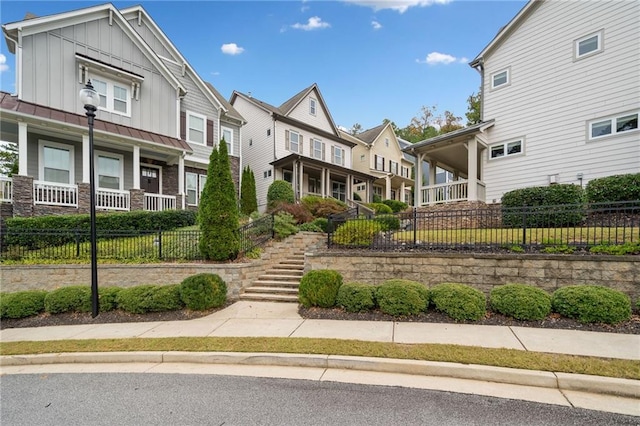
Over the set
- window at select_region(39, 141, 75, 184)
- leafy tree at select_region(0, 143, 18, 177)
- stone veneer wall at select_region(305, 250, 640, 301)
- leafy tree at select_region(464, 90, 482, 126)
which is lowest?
stone veneer wall at select_region(305, 250, 640, 301)

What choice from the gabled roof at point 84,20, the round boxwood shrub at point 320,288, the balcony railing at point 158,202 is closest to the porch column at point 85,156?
the balcony railing at point 158,202

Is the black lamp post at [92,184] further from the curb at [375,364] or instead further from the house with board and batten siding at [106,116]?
the house with board and batten siding at [106,116]

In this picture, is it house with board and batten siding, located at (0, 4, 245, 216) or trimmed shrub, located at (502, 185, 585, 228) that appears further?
house with board and batten siding, located at (0, 4, 245, 216)

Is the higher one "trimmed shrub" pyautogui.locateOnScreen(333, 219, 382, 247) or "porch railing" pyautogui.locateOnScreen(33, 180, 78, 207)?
"porch railing" pyautogui.locateOnScreen(33, 180, 78, 207)

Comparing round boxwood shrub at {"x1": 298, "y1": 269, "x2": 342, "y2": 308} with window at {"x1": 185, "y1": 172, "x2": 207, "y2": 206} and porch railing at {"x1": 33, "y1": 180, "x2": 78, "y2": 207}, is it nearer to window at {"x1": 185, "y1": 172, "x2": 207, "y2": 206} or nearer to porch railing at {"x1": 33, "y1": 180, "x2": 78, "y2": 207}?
porch railing at {"x1": 33, "y1": 180, "x2": 78, "y2": 207}

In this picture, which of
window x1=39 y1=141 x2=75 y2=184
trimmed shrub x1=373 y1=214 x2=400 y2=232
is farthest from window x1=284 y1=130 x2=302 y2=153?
trimmed shrub x1=373 y1=214 x2=400 y2=232

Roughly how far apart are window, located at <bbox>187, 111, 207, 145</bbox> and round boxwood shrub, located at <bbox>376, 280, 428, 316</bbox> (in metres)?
15.4

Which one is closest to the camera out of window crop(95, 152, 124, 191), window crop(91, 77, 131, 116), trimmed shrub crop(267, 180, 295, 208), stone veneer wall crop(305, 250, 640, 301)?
stone veneer wall crop(305, 250, 640, 301)

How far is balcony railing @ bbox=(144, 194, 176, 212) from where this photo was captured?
47.2ft

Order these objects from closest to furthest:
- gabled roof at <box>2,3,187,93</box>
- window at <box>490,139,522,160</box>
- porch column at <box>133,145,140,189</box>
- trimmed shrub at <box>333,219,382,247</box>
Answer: trimmed shrub at <box>333,219,382,247</box>, gabled roof at <box>2,3,187,93</box>, window at <box>490,139,522,160</box>, porch column at <box>133,145,140,189</box>

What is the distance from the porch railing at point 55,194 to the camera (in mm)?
11648

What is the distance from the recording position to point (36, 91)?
1208 cm

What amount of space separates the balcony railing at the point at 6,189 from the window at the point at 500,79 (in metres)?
21.2

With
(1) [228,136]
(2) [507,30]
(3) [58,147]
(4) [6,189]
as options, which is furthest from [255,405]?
(1) [228,136]
